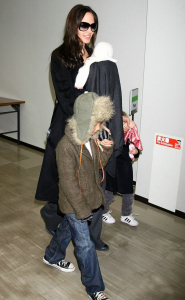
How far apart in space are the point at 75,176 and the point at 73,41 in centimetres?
83

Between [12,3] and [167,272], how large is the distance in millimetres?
4092

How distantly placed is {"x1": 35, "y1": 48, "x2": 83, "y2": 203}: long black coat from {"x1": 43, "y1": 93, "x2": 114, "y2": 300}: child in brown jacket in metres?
0.30

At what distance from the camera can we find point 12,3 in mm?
4426

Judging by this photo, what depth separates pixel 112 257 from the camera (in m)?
2.14

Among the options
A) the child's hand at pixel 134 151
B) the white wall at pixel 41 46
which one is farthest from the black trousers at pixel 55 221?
the white wall at pixel 41 46

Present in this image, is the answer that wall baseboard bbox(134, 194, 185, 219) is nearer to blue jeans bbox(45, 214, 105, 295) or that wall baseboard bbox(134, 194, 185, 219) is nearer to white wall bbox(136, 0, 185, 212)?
white wall bbox(136, 0, 185, 212)

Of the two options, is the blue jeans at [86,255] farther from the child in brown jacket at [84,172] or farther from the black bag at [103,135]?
the black bag at [103,135]

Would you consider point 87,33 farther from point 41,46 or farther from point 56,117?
point 41,46

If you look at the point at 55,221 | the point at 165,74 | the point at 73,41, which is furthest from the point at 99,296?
the point at 165,74

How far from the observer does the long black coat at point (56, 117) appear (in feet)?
6.08

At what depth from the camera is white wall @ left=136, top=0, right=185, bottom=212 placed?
2480mm

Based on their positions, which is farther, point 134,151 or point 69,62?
point 134,151

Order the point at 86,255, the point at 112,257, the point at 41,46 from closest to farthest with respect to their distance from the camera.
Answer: the point at 86,255, the point at 112,257, the point at 41,46

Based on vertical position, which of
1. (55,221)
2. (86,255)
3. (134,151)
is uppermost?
(134,151)
